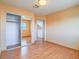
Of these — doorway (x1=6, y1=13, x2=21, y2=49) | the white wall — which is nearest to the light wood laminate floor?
doorway (x1=6, y1=13, x2=21, y2=49)

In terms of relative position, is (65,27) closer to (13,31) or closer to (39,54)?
(39,54)

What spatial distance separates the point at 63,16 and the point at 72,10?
773mm

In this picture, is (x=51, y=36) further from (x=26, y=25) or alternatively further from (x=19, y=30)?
(x=26, y=25)

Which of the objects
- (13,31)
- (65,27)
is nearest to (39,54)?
(13,31)

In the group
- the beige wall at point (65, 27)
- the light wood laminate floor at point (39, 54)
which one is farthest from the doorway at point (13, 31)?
the beige wall at point (65, 27)

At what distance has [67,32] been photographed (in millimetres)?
5270

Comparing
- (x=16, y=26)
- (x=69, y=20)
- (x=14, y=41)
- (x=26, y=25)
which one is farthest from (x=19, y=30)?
(x=26, y=25)

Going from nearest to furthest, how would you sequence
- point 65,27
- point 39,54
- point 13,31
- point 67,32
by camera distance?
point 39,54 → point 13,31 → point 67,32 → point 65,27

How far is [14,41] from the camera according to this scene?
5.09 metres

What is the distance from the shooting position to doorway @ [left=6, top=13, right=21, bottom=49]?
Result: 4.61 metres

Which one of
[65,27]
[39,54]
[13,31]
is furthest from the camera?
[65,27]

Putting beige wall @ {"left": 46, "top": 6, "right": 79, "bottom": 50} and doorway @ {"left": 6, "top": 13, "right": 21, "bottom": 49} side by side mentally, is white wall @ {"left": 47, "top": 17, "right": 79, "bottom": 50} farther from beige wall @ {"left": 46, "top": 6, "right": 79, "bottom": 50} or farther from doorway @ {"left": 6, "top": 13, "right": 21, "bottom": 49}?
doorway @ {"left": 6, "top": 13, "right": 21, "bottom": 49}

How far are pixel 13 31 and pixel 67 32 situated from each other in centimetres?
340

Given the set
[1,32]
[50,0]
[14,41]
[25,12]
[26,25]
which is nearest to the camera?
[50,0]
